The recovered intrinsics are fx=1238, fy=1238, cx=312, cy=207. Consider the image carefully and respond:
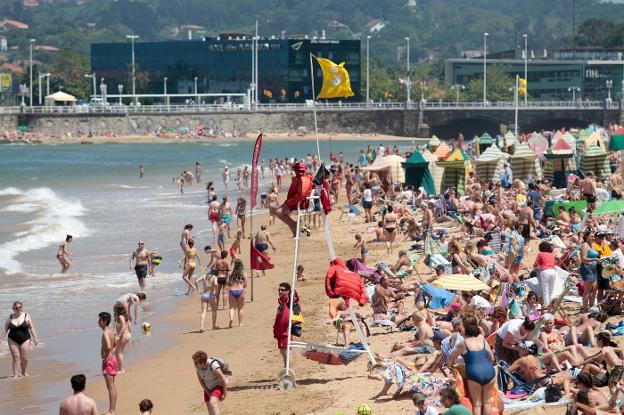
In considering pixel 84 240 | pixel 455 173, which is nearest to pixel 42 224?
pixel 84 240

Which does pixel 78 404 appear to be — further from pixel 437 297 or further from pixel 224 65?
pixel 224 65

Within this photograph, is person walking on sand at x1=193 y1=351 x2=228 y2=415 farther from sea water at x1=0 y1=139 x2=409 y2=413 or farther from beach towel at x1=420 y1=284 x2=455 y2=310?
beach towel at x1=420 y1=284 x2=455 y2=310

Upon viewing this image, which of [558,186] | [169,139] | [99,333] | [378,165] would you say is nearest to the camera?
[99,333]

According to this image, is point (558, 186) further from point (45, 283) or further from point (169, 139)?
point (169, 139)

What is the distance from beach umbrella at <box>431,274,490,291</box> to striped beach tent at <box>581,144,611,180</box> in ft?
55.7

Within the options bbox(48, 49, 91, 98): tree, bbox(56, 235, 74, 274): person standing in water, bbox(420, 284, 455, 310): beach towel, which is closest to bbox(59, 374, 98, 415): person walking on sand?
bbox(420, 284, 455, 310): beach towel

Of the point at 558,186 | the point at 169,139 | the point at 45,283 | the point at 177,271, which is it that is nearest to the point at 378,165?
the point at 558,186

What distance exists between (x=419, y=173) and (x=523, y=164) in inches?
112

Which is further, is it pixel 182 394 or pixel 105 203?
pixel 105 203

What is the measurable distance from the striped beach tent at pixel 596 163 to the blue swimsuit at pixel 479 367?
2139cm

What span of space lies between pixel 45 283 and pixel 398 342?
9145 millimetres

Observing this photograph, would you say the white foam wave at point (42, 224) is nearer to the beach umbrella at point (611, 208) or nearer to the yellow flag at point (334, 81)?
the beach umbrella at point (611, 208)

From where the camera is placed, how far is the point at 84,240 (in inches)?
1105

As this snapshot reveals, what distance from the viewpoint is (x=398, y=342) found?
1377 cm
